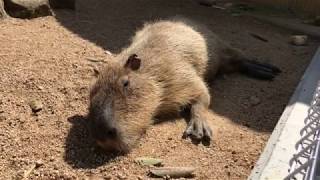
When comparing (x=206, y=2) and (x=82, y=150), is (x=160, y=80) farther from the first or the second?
(x=206, y=2)

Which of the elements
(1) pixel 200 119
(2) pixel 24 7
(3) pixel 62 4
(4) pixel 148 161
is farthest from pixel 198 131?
(3) pixel 62 4

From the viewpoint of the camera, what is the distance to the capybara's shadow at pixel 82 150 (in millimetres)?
3855

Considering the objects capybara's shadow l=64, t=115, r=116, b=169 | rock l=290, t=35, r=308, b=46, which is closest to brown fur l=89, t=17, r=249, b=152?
capybara's shadow l=64, t=115, r=116, b=169

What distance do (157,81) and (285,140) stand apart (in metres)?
1.25

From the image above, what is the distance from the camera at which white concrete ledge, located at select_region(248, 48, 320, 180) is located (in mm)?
3438

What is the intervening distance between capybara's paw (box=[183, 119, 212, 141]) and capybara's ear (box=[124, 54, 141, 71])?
621mm

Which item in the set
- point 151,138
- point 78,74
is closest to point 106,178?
point 151,138

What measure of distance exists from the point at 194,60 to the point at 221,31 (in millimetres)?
1726

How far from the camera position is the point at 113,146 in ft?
12.7

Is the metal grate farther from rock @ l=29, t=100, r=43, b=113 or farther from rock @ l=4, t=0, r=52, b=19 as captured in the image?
rock @ l=4, t=0, r=52, b=19

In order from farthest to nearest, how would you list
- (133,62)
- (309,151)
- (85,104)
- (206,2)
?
(206,2)
(85,104)
(133,62)
(309,151)

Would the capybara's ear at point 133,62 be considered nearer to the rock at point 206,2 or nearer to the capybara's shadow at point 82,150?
the capybara's shadow at point 82,150

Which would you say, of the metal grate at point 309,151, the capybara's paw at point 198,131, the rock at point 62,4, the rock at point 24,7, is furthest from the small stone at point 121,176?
the rock at point 62,4

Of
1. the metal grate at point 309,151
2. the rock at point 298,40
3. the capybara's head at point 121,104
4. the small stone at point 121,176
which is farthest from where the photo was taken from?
the rock at point 298,40
